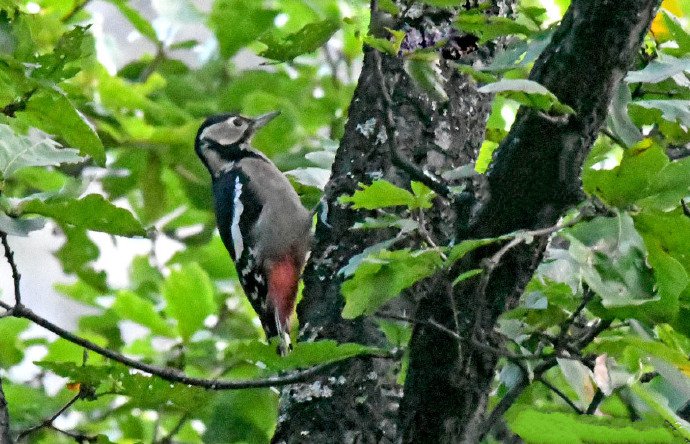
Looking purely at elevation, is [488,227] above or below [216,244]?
above

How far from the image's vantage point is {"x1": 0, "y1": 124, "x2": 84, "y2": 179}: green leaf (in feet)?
5.12

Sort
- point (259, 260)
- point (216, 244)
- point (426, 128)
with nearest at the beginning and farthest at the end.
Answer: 1. point (426, 128)
2. point (259, 260)
3. point (216, 244)

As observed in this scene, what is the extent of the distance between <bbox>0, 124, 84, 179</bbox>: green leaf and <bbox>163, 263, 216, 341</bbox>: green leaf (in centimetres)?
161

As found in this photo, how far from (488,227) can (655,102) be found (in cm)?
34

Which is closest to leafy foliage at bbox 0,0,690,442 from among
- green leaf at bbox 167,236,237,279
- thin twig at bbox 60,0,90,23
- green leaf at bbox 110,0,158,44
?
thin twig at bbox 60,0,90,23

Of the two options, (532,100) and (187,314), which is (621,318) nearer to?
(532,100)

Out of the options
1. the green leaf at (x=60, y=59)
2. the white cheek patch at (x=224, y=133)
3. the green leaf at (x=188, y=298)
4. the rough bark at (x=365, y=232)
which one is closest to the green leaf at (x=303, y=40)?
the green leaf at (x=60, y=59)

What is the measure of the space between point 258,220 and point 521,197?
2.62m

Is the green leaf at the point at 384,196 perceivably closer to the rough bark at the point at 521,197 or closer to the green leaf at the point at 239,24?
the rough bark at the point at 521,197

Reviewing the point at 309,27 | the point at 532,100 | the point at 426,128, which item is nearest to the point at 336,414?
the point at 426,128

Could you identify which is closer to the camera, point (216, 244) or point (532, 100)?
point (532, 100)

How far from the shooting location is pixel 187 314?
127 inches

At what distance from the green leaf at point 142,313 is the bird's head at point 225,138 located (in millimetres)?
905

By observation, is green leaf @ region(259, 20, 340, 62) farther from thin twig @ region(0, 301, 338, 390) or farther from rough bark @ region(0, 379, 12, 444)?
rough bark @ region(0, 379, 12, 444)
